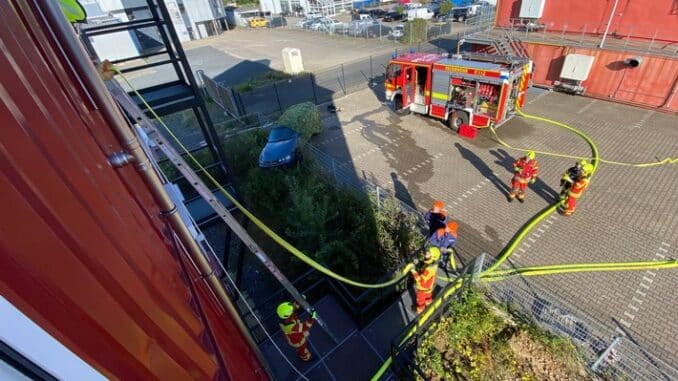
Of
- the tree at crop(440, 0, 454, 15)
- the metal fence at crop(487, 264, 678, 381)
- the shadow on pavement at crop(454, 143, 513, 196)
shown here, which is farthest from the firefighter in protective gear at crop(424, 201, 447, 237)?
the tree at crop(440, 0, 454, 15)

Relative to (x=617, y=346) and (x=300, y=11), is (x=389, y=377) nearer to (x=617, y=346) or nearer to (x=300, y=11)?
(x=617, y=346)

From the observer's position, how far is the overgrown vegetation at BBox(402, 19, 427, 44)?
87.4 feet

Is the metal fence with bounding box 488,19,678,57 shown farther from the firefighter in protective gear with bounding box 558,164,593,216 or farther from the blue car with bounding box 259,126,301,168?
the blue car with bounding box 259,126,301,168

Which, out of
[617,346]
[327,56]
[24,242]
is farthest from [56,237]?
[327,56]

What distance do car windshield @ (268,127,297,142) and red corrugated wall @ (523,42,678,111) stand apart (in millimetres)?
12627

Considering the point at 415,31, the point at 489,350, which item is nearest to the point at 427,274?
the point at 489,350

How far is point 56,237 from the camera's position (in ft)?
3.33

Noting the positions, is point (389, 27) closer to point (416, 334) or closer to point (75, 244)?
point (416, 334)

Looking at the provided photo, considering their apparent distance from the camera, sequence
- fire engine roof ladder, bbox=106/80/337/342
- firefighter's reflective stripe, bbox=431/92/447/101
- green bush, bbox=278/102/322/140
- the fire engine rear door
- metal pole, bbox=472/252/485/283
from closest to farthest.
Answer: fire engine roof ladder, bbox=106/80/337/342, metal pole, bbox=472/252/485/283, firefighter's reflective stripe, bbox=431/92/447/101, green bush, bbox=278/102/322/140, the fire engine rear door

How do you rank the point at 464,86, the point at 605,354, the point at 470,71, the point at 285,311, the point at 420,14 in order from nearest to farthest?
1. the point at 605,354
2. the point at 285,311
3. the point at 470,71
4. the point at 464,86
5. the point at 420,14

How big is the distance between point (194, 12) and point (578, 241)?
48933mm

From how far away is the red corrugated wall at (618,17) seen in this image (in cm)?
1339

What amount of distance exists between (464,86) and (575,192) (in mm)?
5771

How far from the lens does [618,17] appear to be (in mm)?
14508
